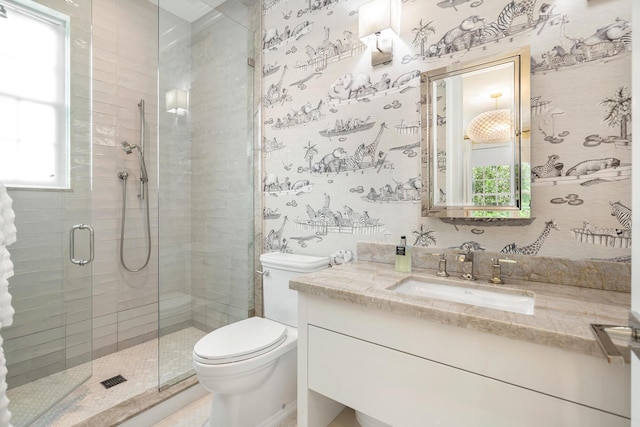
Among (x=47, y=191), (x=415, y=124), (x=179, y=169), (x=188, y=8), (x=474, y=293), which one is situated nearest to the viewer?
(x=474, y=293)

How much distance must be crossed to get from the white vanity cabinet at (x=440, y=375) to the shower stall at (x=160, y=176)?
3.70 ft

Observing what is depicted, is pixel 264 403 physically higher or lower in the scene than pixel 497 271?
lower

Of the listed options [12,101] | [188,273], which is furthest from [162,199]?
[12,101]

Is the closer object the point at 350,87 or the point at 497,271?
the point at 497,271

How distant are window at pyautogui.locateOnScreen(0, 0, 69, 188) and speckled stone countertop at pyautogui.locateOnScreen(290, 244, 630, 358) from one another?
1.67 m

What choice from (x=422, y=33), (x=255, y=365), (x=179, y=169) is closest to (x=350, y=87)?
(x=422, y=33)

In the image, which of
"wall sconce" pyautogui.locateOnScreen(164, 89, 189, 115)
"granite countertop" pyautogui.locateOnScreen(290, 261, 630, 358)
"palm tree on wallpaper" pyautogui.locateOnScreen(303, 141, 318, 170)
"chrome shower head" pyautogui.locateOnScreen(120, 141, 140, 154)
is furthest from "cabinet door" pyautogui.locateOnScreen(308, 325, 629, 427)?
"chrome shower head" pyautogui.locateOnScreen(120, 141, 140, 154)

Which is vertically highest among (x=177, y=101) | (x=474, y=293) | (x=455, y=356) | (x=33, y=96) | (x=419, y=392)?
(x=177, y=101)

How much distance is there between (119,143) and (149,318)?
1.42 meters

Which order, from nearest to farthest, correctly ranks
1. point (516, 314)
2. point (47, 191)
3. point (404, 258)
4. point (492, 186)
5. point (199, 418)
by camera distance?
point (516, 314) < point (492, 186) < point (404, 258) < point (199, 418) < point (47, 191)

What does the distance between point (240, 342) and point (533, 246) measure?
4.64 feet

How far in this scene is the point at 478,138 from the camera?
1.34m

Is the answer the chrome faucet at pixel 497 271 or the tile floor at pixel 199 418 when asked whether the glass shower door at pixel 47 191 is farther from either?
the chrome faucet at pixel 497 271

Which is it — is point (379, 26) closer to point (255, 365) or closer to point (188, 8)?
point (188, 8)
